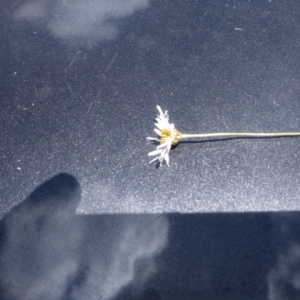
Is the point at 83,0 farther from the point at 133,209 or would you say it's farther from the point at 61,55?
the point at 133,209

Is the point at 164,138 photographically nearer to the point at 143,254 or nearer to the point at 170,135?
the point at 170,135

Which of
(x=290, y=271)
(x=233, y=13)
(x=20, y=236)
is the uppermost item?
(x=233, y=13)

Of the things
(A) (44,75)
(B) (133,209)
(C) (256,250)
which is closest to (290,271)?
(C) (256,250)

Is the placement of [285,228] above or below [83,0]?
below

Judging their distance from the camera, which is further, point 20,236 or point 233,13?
point 233,13

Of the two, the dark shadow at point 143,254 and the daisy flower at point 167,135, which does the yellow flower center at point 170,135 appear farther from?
the dark shadow at point 143,254

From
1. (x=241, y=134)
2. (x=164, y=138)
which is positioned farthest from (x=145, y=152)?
(x=241, y=134)

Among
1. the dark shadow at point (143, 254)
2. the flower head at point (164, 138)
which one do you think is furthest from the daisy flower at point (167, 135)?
the dark shadow at point (143, 254)
